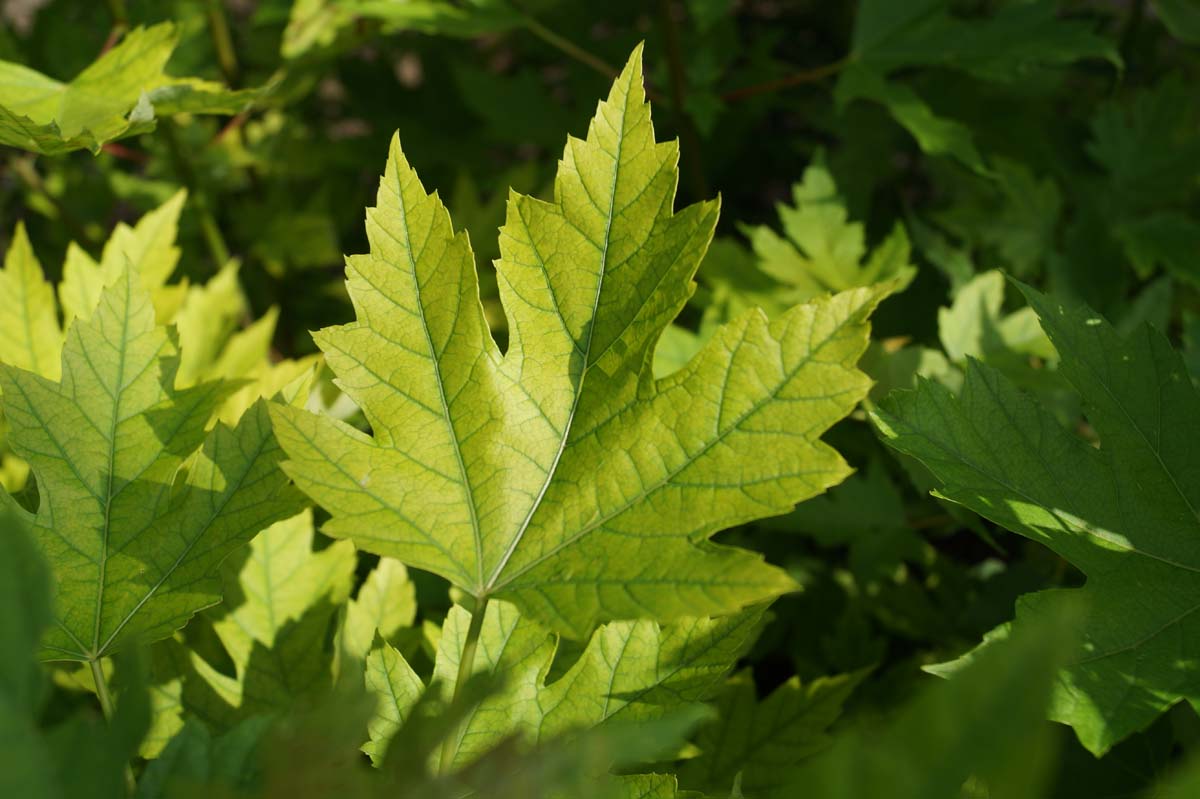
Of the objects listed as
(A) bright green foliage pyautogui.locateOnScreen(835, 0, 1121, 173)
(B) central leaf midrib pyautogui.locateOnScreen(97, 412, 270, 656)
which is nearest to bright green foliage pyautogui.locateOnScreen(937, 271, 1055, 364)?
(A) bright green foliage pyautogui.locateOnScreen(835, 0, 1121, 173)

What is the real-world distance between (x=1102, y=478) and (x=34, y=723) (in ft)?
2.79

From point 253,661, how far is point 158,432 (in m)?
0.31

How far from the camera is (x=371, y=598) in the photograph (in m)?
1.12

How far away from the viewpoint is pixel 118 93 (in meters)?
1.25

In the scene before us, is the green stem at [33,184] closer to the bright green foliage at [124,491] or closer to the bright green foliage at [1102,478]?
the bright green foliage at [124,491]

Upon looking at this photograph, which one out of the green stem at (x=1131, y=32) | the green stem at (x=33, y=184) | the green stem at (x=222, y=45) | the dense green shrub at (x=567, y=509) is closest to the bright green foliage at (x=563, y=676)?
the dense green shrub at (x=567, y=509)

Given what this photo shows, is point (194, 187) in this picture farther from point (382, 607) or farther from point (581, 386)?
point (581, 386)

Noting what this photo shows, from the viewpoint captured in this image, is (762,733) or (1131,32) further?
(1131,32)

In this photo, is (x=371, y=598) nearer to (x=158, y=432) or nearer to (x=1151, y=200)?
(x=158, y=432)

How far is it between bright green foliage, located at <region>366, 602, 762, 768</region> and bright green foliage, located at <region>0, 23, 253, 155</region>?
65 centimetres

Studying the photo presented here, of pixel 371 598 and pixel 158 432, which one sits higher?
pixel 158 432

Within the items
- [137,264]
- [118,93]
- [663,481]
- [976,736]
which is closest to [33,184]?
[137,264]

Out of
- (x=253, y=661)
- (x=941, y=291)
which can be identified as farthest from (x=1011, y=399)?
(x=941, y=291)

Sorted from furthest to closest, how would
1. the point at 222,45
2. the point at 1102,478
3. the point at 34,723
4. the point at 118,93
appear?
1. the point at 222,45
2. the point at 118,93
3. the point at 1102,478
4. the point at 34,723
